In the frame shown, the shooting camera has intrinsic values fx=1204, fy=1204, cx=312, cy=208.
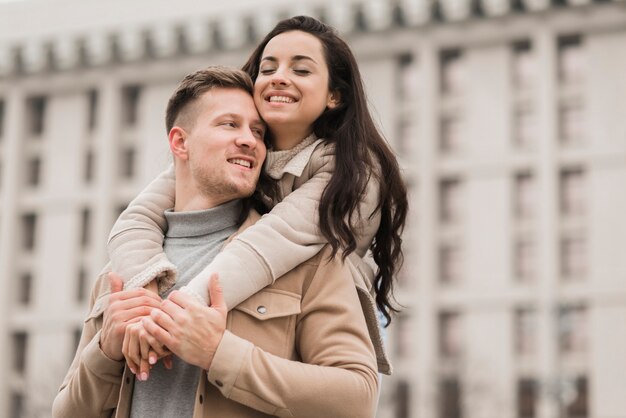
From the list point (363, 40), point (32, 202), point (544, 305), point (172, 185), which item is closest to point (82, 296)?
point (32, 202)

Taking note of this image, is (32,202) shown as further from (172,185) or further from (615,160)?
(172,185)

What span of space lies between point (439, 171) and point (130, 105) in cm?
1800

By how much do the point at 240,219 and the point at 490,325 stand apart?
5029cm

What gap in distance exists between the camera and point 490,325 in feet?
174

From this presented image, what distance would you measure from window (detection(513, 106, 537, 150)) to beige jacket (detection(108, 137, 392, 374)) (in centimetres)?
5286

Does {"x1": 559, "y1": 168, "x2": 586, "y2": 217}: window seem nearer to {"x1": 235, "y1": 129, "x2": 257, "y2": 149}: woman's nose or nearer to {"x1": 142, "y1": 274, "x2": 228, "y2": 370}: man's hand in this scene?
{"x1": 235, "y1": 129, "x2": 257, "y2": 149}: woman's nose

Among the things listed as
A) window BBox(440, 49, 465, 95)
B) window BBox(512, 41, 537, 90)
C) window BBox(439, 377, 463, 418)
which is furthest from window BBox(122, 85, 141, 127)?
window BBox(439, 377, 463, 418)

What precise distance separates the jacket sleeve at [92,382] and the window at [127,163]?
198 feet

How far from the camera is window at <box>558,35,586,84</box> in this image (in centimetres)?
5615

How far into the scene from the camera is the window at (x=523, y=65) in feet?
186

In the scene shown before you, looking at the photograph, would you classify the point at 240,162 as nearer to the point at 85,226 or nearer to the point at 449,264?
the point at 449,264

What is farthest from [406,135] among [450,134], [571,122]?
[571,122]

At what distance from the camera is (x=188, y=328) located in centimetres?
334

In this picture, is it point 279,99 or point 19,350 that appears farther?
point 19,350
